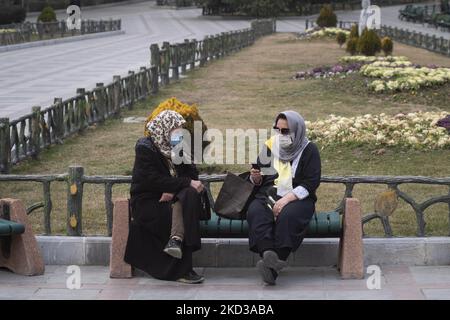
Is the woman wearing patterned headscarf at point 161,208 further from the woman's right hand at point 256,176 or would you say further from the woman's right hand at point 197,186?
the woman's right hand at point 256,176

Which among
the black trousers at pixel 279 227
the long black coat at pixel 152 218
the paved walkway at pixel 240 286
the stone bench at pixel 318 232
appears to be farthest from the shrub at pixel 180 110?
the paved walkway at pixel 240 286

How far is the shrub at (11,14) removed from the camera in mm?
47219

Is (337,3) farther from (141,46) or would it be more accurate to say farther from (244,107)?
(244,107)

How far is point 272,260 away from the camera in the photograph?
684cm

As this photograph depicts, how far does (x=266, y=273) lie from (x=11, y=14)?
42.9m

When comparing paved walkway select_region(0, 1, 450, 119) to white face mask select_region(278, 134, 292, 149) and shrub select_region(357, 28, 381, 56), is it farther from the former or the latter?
white face mask select_region(278, 134, 292, 149)

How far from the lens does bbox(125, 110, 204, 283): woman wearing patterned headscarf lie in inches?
281

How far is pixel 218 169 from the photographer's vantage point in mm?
12133

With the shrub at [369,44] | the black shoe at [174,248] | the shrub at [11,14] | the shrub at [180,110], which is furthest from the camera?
the shrub at [11,14]

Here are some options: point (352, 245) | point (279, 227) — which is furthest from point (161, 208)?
point (352, 245)

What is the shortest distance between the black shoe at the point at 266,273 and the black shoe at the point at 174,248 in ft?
1.85

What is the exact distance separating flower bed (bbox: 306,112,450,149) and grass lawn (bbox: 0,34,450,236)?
23 centimetres

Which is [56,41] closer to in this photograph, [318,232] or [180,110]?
[180,110]

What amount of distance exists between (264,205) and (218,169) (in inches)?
197
